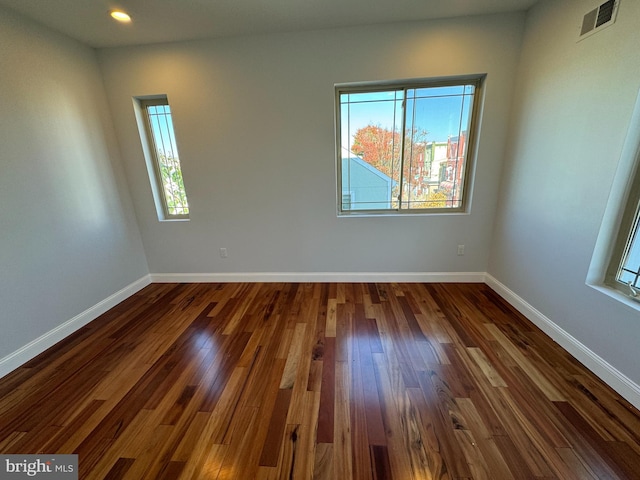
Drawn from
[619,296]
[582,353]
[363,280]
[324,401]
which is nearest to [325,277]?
[363,280]

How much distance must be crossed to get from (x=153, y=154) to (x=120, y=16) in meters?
1.25

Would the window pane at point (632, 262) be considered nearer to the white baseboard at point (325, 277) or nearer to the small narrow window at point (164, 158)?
the white baseboard at point (325, 277)

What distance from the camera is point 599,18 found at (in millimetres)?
1537

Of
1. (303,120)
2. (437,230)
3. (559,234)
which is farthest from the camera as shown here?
(437,230)

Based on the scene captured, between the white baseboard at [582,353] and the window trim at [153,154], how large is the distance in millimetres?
3765

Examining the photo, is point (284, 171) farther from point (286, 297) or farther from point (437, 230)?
point (437, 230)

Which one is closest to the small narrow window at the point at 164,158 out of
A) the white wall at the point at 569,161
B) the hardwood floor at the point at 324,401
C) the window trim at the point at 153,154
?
the window trim at the point at 153,154

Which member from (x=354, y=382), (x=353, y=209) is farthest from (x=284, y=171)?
(x=354, y=382)

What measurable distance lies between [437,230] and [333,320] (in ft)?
5.15

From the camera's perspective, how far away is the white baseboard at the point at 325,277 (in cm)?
282

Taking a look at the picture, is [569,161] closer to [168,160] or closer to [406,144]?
[406,144]

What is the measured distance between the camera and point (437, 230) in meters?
2.70

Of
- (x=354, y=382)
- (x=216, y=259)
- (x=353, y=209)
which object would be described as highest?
(x=353, y=209)

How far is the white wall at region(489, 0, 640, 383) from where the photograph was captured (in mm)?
1447
